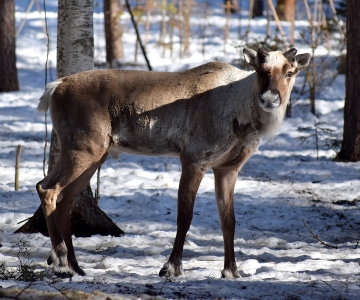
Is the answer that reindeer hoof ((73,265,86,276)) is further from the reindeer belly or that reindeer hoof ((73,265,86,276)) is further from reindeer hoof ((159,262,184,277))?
the reindeer belly

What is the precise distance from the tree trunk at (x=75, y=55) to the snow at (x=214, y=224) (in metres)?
0.21

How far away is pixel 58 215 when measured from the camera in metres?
5.45

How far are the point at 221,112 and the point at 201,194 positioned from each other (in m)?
3.18

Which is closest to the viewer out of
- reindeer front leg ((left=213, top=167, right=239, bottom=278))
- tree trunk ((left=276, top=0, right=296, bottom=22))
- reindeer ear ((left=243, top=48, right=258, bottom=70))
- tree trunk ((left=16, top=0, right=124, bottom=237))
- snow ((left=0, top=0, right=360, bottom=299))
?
snow ((left=0, top=0, right=360, bottom=299))

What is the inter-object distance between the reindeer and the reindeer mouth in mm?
219

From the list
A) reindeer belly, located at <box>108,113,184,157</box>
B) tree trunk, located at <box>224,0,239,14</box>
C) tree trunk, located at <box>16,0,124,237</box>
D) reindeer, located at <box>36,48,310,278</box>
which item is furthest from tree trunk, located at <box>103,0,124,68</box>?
reindeer belly, located at <box>108,113,184,157</box>

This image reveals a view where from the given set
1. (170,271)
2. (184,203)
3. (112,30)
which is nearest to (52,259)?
(170,271)

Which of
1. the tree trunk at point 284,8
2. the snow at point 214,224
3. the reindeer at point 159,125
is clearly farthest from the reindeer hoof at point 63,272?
the tree trunk at point 284,8

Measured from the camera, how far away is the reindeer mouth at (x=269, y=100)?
4852 mm

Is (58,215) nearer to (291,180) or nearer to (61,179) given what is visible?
(61,179)

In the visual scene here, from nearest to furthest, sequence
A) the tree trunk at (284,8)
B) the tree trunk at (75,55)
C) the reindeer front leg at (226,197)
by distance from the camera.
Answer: the reindeer front leg at (226,197)
the tree trunk at (75,55)
the tree trunk at (284,8)

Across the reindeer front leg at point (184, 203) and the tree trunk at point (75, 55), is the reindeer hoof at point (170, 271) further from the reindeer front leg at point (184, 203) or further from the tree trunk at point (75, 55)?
the tree trunk at point (75, 55)

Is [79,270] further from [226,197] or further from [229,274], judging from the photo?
[226,197]

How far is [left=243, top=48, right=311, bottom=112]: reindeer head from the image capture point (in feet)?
16.0
